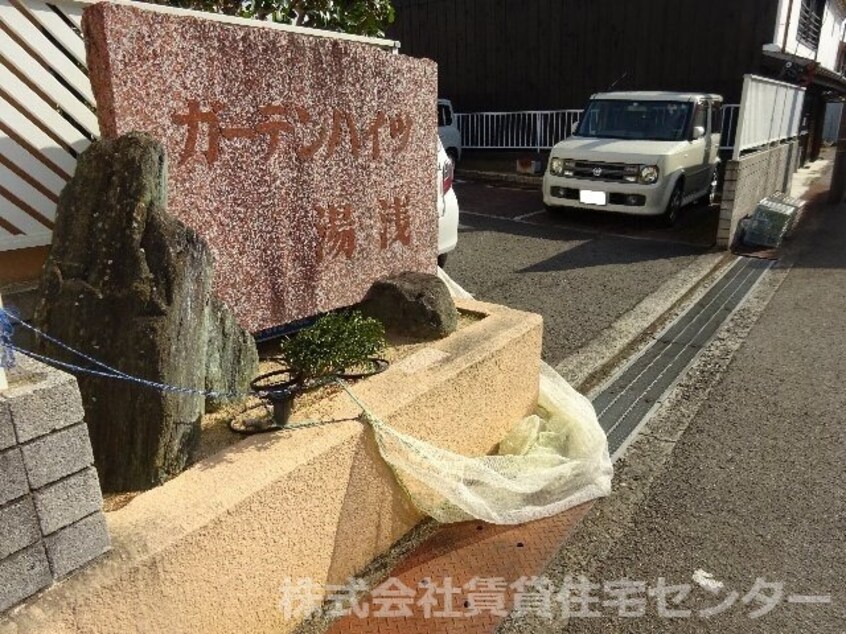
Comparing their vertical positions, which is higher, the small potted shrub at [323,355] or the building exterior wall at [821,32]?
the building exterior wall at [821,32]

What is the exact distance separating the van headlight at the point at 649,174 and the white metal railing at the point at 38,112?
29.2 feet

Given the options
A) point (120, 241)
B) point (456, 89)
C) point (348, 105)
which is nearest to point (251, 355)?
point (120, 241)

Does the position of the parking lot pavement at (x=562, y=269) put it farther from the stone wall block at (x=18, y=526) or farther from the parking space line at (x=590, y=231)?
the stone wall block at (x=18, y=526)

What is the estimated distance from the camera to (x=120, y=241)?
8.00 feet

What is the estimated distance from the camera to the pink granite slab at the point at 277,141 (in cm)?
275

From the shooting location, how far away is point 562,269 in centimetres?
836

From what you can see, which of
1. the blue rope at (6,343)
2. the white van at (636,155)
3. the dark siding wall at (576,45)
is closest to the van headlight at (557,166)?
the white van at (636,155)

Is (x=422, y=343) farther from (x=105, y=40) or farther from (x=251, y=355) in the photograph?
(x=105, y=40)

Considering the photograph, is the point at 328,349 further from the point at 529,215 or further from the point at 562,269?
the point at 529,215

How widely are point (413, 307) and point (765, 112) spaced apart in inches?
383

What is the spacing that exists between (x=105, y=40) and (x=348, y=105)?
1.47 metres

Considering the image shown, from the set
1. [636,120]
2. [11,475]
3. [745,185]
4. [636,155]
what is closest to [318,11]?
[11,475]

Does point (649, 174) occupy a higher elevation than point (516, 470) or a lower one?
higher

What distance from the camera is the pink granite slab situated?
108 inches
